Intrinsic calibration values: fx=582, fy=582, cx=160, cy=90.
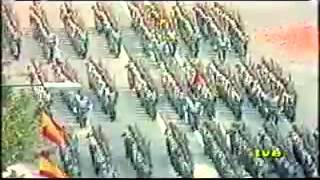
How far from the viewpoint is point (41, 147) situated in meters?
1.85

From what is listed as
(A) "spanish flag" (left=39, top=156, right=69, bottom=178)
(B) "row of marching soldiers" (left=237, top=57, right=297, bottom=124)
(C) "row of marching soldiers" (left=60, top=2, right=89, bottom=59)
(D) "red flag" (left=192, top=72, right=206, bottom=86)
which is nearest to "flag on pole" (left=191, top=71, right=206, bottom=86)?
(D) "red flag" (left=192, top=72, right=206, bottom=86)

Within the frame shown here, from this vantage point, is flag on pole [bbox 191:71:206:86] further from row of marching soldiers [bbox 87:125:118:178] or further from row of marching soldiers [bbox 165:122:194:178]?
row of marching soldiers [bbox 87:125:118:178]

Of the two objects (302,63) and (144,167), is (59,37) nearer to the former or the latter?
(144,167)

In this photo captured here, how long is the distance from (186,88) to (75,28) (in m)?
0.40

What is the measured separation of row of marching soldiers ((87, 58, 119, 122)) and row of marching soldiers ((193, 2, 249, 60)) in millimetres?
336

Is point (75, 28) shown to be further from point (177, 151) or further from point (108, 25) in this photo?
point (177, 151)

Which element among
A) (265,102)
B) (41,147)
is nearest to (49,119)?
(41,147)

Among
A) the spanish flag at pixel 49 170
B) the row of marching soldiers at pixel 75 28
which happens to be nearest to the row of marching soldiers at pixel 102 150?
the spanish flag at pixel 49 170

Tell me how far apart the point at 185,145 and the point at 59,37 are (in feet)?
1.74

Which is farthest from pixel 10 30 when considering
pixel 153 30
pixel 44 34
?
pixel 153 30

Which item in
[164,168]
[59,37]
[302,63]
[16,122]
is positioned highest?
[59,37]

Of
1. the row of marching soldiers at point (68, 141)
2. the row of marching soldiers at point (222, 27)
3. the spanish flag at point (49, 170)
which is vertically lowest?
the spanish flag at point (49, 170)

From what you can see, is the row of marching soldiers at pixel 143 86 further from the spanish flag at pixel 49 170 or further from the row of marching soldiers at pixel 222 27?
the spanish flag at pixel 49 170

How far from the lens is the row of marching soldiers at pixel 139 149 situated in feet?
6.03
